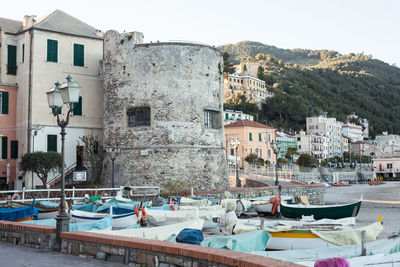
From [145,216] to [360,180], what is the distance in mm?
101697

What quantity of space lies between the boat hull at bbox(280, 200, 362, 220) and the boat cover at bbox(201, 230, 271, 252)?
12159 mm

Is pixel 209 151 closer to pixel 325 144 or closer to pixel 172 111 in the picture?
pixel 172 111

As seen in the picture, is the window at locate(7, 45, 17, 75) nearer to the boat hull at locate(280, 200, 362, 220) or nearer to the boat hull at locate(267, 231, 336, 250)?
the boat hull at locate(280, 200, 362, 220)

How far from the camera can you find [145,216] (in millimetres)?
17156

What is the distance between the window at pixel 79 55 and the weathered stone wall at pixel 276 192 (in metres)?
13.1

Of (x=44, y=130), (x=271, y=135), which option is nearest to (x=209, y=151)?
(x=44, y=130)

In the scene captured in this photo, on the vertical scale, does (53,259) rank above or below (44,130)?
below

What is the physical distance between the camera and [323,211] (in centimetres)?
2208

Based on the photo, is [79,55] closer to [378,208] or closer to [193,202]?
[193,202]

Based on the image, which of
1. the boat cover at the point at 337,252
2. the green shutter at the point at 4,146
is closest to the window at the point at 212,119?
the green shutter at the point at 4,146

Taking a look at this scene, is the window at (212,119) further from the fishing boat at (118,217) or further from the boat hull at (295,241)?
the boat hull at (295,241)

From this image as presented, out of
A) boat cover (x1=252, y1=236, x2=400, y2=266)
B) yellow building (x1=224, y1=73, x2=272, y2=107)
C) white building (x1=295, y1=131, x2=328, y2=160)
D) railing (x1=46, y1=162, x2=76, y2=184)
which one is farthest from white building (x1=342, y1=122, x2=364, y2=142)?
boat cover (x1=252, y1=236, x2=400, y2=266)

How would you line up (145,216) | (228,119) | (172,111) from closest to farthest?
1. (145,216)
2. (172,111)
3. (228,119)

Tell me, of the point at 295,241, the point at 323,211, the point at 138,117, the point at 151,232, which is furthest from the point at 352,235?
the point at 138,117
